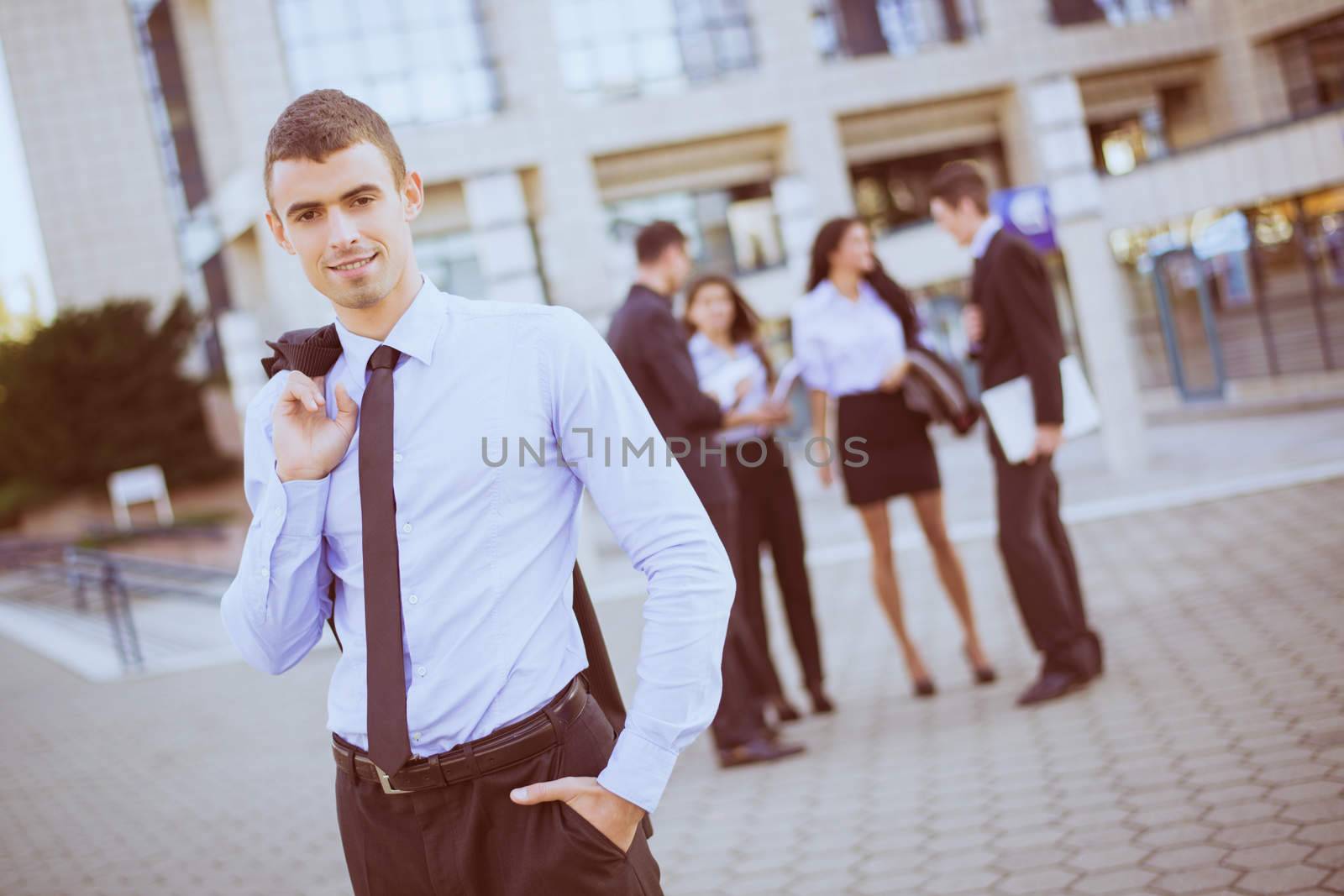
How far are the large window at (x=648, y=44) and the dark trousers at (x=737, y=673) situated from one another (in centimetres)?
2505

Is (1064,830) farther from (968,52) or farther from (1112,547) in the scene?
(968,52)

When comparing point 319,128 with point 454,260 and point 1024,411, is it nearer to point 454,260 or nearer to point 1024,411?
point 1024,411

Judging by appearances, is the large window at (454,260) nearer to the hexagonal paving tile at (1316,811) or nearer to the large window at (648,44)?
the large window at (648,44)

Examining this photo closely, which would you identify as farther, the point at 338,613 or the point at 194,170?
the point at 194,170

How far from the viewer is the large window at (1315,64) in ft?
100

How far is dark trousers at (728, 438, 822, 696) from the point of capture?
581cm

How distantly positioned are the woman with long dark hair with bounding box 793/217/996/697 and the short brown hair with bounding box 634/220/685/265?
93 centimetres

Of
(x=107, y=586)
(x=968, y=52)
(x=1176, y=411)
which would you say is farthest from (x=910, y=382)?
(x=968, y=52)

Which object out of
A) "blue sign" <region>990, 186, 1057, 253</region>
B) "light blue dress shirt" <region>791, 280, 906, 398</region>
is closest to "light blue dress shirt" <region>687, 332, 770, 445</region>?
"light blue dress shirt" <region>791, 280, 906, 398</region>

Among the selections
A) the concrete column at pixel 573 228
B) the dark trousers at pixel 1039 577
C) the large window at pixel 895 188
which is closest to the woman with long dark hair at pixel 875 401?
the dark trousers at pixel 1039 577

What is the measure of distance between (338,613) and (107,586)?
11773mm

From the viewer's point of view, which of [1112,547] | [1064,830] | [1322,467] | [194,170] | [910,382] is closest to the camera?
[1064,830]

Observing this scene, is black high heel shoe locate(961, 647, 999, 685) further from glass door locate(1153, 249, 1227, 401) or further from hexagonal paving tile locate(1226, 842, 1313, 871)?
glass door locate(1153, 249, 1227, 401)

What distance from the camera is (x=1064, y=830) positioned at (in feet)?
13.0
